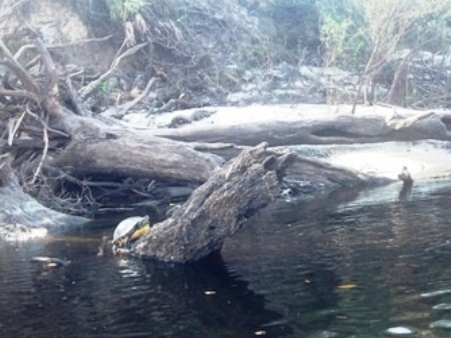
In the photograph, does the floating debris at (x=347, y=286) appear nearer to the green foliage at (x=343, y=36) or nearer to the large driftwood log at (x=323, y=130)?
the large driftwood log at (x=323, y=130)

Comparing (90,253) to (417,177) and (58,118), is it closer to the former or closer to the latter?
(58,118)

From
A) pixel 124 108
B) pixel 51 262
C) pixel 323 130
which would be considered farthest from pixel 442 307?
pixel 124 108

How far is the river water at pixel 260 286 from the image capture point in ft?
22.1

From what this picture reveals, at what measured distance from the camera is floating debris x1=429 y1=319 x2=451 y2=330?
6.17 metres

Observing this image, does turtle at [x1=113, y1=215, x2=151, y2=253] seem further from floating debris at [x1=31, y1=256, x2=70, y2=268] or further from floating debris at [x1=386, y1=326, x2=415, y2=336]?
floating debris at [x1=386, y1=326, x2=415, y2=336]

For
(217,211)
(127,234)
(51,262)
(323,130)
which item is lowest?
(51,262)

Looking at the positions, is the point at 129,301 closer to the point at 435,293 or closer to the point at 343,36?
the point at 435,293

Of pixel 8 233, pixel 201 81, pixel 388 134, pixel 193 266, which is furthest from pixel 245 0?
pixel 193 266

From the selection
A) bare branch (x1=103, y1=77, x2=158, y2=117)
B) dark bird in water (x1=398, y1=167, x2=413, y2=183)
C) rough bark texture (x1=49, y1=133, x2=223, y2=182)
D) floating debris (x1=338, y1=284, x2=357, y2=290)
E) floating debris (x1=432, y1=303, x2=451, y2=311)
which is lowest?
floating debris (x1=338, y1=284, x2=357, y2=290)

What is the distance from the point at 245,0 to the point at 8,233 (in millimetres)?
19577

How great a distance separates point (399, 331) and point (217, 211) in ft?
13.5

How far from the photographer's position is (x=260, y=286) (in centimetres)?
A: 813

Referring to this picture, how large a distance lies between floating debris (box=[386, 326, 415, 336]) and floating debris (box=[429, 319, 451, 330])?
19cm

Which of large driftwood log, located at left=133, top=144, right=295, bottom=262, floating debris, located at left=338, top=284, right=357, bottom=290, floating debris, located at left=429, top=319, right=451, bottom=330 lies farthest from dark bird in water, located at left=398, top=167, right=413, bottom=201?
floating debris, located at left=429, top=319, right=451, bottom=330
